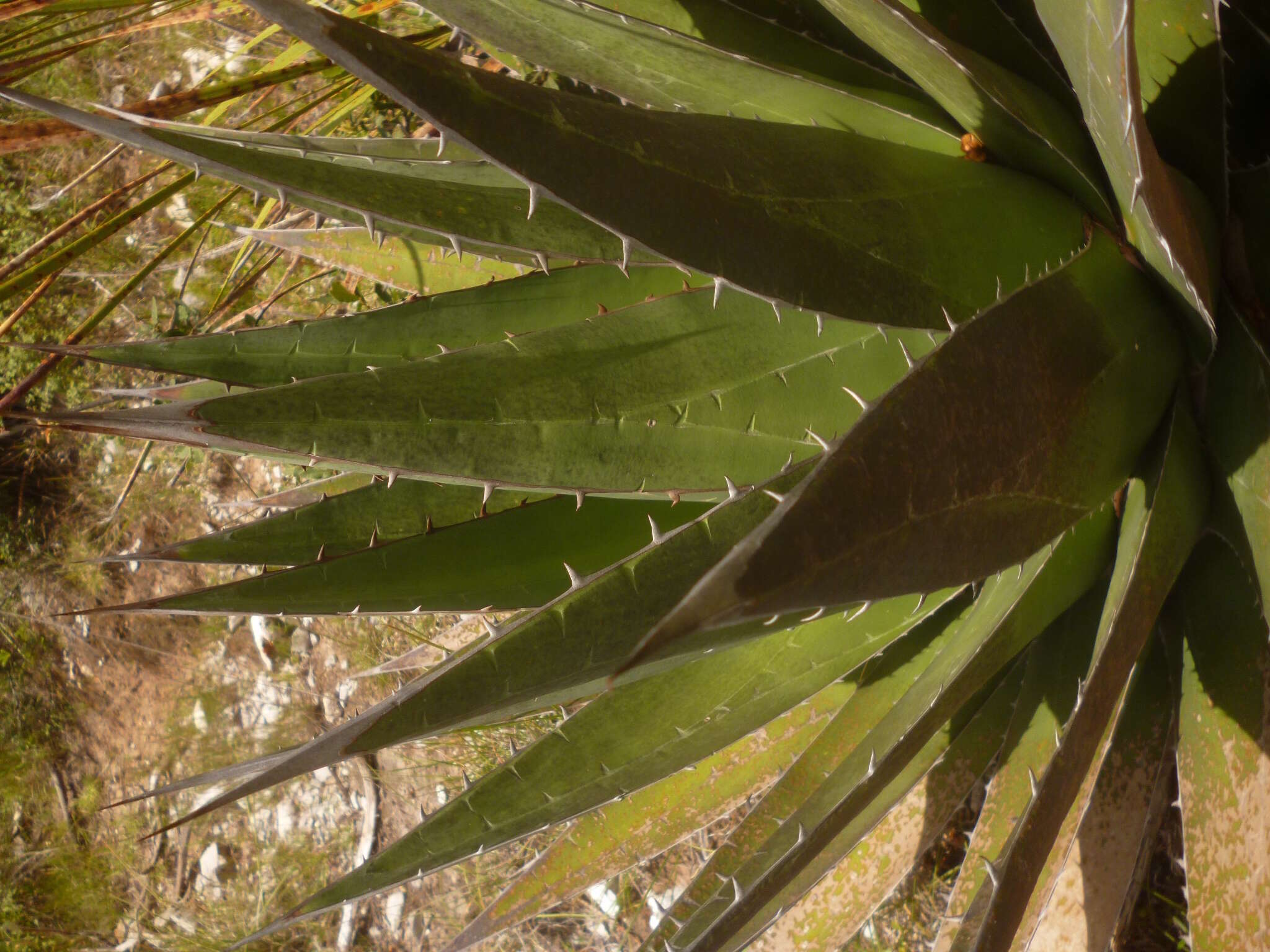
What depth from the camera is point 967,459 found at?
605 mm

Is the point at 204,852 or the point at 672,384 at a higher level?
the point at 672,384

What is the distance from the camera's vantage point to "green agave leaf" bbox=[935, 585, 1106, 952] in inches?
42.7

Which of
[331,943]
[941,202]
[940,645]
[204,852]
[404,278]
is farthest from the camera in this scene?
[204,852]

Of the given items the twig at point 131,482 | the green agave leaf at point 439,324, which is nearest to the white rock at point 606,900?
the twig at point 131,482

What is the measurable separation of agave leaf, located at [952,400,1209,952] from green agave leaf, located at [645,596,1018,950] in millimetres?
145

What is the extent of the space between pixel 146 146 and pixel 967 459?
0.64 m

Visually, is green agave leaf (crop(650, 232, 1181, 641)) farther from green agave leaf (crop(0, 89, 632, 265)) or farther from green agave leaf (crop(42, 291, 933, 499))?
green agave leaf (crop(0, 89, 632, 265))

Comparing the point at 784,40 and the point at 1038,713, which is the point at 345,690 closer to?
the point at 1038,713

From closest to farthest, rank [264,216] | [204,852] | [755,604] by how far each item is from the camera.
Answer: [755,604] < [264,216] < [204,852]

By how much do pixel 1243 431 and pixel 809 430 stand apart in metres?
0.40

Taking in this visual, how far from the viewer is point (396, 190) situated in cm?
89

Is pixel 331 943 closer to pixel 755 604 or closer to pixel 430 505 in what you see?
pixel 430 505

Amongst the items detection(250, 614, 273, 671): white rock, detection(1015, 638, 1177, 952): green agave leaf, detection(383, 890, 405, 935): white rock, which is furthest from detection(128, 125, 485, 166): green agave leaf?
detection(250, 614, 273, 671): white rock

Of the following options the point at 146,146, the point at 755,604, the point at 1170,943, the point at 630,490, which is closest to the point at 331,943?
the point at 1170,943
